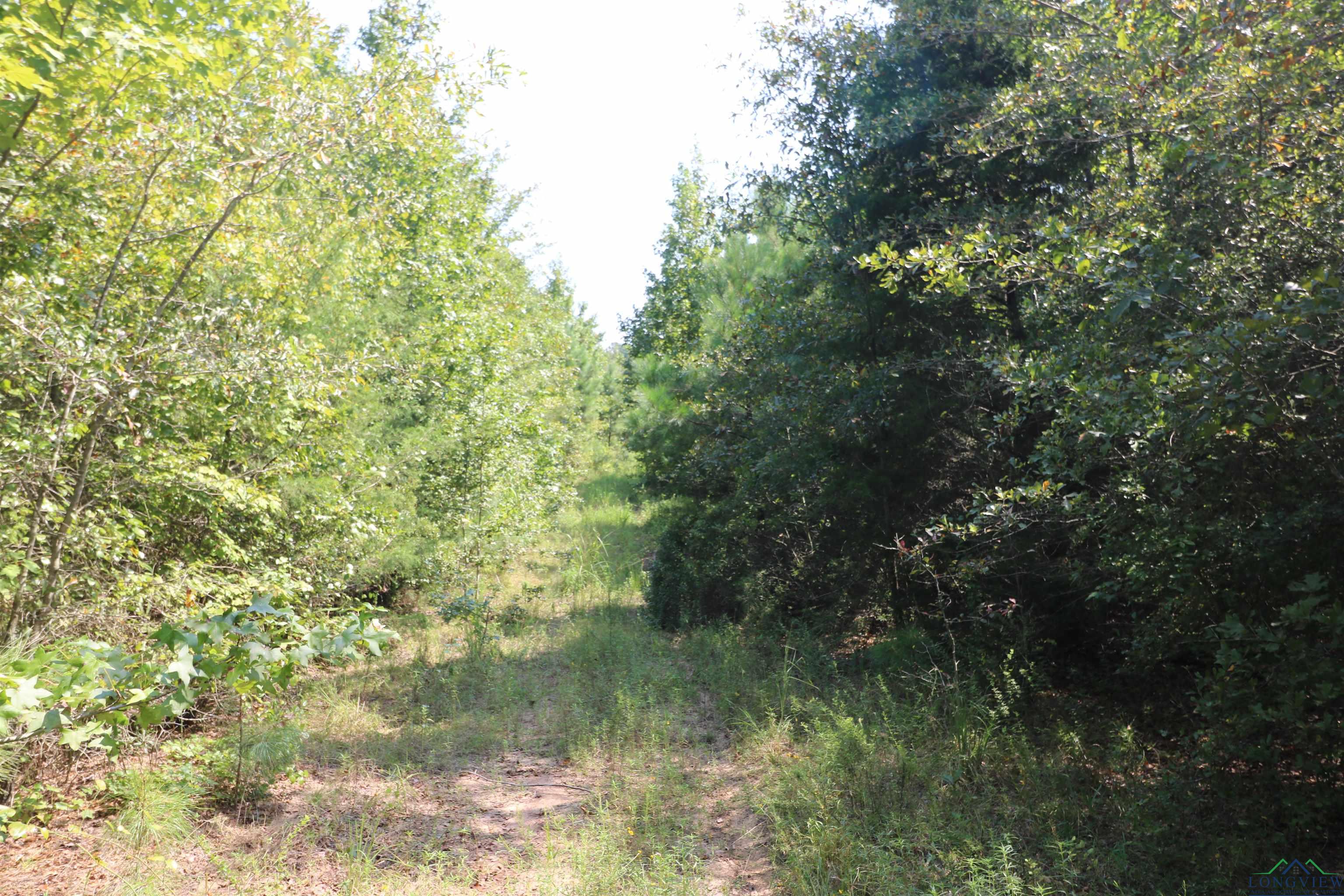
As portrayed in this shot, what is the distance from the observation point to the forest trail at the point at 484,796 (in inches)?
174

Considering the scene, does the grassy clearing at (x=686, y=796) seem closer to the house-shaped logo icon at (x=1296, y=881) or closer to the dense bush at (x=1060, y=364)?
the house-shaped logo icon at (x=1296, y=881)

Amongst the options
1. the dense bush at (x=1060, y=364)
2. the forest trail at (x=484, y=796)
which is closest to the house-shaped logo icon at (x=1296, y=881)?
the dense bush at (x=1060, y=364)

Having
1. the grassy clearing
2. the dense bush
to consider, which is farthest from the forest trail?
the dense bush

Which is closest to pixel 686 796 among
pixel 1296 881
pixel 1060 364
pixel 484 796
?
pixel 484 796

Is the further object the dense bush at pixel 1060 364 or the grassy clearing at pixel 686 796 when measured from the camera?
the grassy clearing at pixel 686 796

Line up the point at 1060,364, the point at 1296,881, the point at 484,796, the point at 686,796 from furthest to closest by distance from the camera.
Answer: the point at 484,796, the point at 686,796, the point at 1060,364, the point at 1296,881

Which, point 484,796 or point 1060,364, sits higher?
point 1060,364

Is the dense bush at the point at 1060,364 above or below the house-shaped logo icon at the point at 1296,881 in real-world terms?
above

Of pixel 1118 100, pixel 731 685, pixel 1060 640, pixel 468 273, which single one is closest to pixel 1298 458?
pixel 1118 100

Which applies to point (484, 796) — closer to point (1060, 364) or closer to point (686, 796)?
point (686, 796)

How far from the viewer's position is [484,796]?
5.80 meters

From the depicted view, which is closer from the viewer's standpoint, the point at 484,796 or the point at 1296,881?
the point at 1296,881

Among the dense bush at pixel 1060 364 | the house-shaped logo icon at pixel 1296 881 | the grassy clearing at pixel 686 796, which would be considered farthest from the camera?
the grassy clearing at pixel 686 796

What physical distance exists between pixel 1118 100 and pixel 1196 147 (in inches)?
36.6
